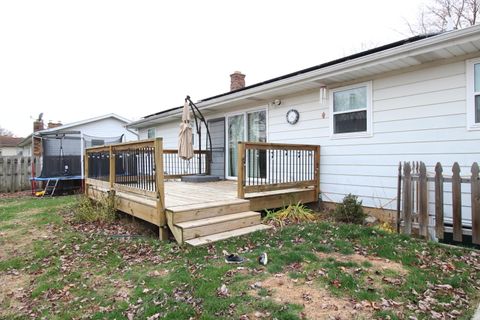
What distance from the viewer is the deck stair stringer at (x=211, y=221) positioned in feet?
13.7

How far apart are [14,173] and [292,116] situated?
12.2 m

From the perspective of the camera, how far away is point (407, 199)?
14.8ft

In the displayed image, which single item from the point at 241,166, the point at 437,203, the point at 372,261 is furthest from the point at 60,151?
the point at 437,203

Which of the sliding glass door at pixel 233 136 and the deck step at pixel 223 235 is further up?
the sliding glass door at pixel 233 136

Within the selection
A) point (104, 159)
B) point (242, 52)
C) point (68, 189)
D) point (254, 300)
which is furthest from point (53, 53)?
point (254, 300)

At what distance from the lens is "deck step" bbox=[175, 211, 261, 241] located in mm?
4168

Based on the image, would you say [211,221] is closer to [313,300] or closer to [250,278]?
[250,278]

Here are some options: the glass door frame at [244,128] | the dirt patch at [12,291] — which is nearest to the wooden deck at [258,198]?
the dirt patch at [12,291]

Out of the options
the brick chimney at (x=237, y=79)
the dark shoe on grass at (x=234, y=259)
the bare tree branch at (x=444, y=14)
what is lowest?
the dark shoe on grass at (x=234, y=259)

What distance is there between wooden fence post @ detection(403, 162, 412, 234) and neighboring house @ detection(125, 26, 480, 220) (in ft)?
2.96

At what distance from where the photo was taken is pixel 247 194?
17.7 ft

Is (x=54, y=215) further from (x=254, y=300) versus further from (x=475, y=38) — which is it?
(x=475, y=38)

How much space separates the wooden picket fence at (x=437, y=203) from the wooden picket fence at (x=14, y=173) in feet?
44.7

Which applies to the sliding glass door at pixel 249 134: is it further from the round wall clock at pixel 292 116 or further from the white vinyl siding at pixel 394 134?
the white vinyl siding at pixel 394 134
